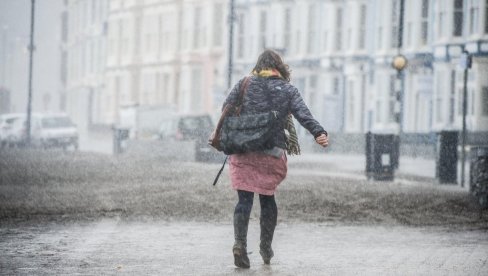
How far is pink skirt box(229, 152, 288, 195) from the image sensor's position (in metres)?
9.80

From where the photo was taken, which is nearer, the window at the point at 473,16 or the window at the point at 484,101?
the window at the point at 484,101

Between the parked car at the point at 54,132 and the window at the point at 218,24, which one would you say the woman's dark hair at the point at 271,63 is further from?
the window at the point at 218,24

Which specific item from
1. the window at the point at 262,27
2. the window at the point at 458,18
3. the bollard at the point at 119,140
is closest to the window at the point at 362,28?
the window at the point at 458,18

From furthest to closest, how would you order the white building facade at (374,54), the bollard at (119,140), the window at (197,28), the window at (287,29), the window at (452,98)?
the window at (197,28) → the window at (287,29) → the window at (452,98) → the white building facade at (374,54) → the bollard at (119,140)

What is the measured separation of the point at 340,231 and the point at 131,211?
3.47 meters

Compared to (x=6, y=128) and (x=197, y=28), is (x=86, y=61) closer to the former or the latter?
(x=197, y=28)

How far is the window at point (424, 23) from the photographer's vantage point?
162 feet

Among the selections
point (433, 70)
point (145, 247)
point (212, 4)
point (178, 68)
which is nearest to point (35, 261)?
point (145, 247)

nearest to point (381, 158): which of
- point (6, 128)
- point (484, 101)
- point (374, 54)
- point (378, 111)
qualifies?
point (484, 101)

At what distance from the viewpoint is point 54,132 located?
5075 cm

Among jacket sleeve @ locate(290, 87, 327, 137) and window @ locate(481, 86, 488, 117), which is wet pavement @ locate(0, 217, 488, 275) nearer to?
jacket sleeve @ locate(290, 87, 327, 137)

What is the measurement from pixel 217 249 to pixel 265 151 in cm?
167

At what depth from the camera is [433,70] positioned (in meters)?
48.0

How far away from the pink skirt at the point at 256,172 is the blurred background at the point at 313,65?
13.7m
